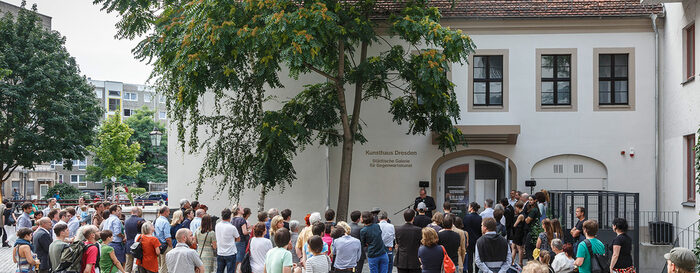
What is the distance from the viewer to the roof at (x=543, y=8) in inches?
916

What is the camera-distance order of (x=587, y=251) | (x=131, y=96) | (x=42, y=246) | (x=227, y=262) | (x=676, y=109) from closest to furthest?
(x=587, y=251) → (x=42, y=246) → (x=227, y=262) → (x=676, y=109) → (x=131, y=96)

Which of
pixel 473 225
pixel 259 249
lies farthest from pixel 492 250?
pixel 473 225

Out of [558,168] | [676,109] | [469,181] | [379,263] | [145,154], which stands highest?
[676,109]

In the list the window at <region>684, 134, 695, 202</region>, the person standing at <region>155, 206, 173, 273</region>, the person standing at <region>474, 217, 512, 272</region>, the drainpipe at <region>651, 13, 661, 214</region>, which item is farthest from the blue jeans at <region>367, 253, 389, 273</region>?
the drainpipe at <region>651, 13, 661, 214</region>

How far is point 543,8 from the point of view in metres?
23.7

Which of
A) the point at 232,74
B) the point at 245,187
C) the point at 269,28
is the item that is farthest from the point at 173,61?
the point at 245,187

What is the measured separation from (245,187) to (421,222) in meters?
10.5

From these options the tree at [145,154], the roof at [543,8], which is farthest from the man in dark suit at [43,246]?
the tree at [145,154]

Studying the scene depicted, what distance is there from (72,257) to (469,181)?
14.9m

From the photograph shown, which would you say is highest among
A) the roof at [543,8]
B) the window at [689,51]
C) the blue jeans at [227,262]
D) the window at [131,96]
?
the window at [131,96]

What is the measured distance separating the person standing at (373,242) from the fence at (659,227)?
969cm

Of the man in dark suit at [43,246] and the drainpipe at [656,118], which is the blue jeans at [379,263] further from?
the drainpipe at [656,118]

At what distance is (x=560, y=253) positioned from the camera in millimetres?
11359

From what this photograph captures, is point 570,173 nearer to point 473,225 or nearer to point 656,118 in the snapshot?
point 656,118
